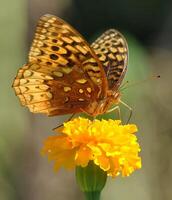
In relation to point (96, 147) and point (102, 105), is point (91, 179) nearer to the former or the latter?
point (96, 147)

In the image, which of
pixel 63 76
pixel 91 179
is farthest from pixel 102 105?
pixel 91 179

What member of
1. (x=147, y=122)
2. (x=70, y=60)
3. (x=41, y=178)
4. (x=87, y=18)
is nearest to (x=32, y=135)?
(x=41, y=178)

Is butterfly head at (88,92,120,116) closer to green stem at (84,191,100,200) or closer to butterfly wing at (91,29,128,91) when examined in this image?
butterfly wing at (91,29,128,91)

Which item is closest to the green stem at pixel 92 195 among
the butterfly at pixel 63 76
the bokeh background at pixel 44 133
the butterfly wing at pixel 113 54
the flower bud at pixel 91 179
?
the flower bud at pixel 91 179

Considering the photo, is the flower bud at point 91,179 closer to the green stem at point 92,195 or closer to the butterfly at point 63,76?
the green stem at point 92,195

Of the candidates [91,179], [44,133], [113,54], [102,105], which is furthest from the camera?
[44,133]

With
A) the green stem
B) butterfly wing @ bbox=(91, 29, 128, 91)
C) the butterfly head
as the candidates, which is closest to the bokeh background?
butterfly wing @ bbox=(91, 29, 128, 91)
